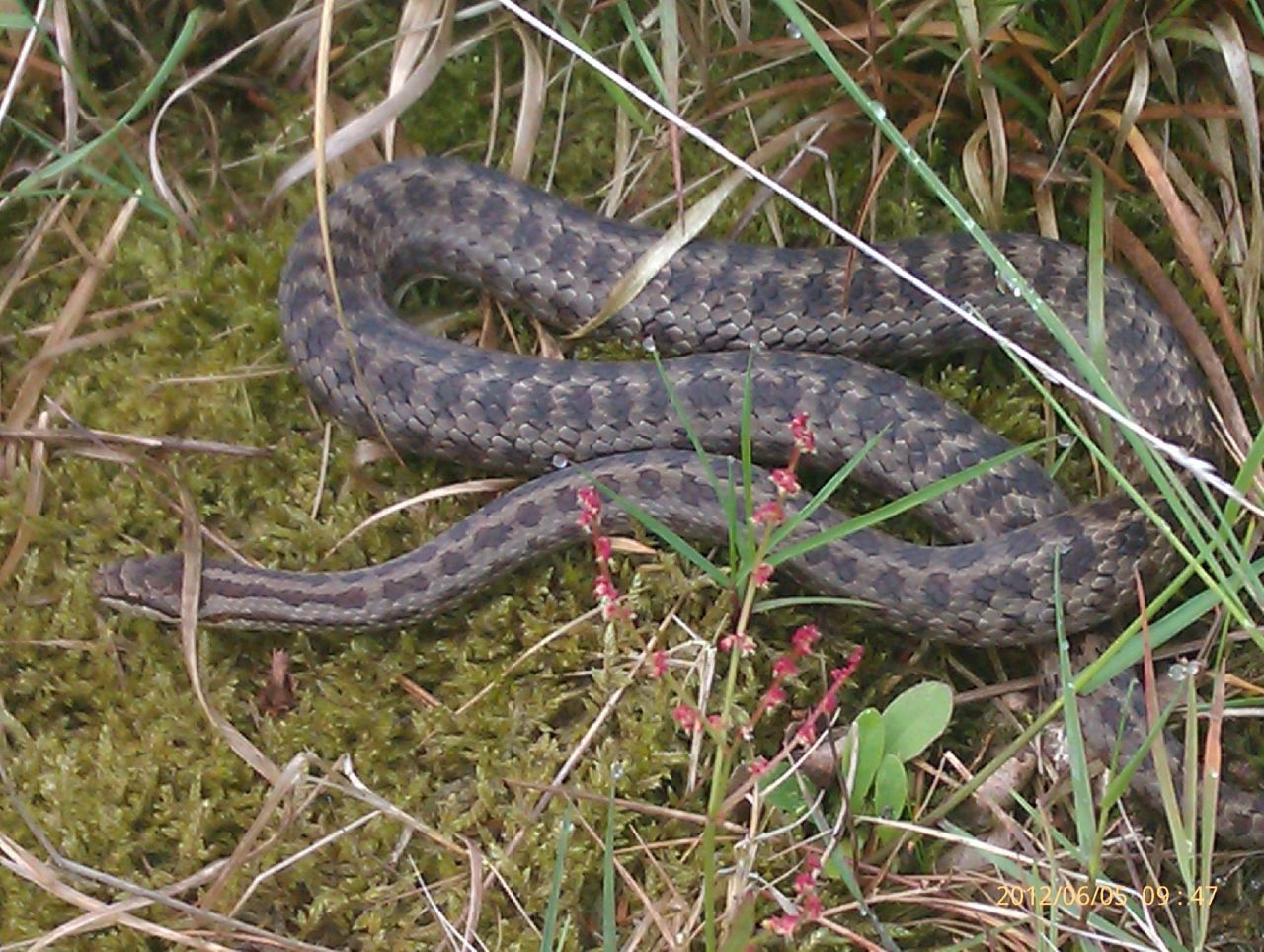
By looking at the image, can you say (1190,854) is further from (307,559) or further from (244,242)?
(244,242)

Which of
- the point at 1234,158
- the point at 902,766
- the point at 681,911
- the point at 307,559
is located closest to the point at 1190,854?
the point at 902,766

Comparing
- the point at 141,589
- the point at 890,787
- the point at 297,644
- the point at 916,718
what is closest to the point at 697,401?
the point at 916,718

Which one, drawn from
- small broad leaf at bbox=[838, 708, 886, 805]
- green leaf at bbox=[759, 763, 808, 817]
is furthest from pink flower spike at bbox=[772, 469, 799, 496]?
green leaf at bbox=[759, 763, 808, 817]

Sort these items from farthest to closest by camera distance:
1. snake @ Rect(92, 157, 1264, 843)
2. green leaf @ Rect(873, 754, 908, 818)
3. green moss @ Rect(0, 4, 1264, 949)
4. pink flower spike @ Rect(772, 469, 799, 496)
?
snake @ Rect(92, 157, 1264, 843), green moss @ Rect(0, 4, 1264, 949), green leaf @ Rect(873, 754, 908, 818), pink flower spike @ Rect(772, 469, 799, 496)

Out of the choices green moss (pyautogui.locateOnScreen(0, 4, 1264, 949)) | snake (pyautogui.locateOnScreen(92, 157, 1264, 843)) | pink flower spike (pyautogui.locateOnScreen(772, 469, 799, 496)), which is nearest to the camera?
pink flower spike (pyautogui.locateOnScreen(772, 469, 799, 496))

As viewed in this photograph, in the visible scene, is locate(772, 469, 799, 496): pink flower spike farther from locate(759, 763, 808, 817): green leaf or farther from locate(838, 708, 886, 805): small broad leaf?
locate(759, 763, 808, 817): green leaf

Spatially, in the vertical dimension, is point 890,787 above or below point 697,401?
below

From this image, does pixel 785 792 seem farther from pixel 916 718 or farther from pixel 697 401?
pixel 697 401
